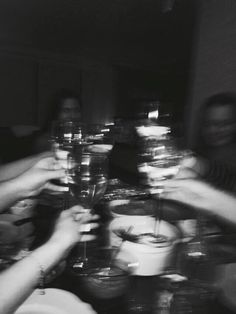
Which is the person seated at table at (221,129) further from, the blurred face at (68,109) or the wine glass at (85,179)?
the wine glass at (85,179)

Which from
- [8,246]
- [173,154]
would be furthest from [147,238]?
[8,246]

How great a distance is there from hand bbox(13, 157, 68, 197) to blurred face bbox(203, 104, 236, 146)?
1478 millimetres

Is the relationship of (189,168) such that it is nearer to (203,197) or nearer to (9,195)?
(203,197)

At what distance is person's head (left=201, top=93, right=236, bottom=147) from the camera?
2.21 m

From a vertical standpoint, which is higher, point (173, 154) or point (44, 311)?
point (173, 154)

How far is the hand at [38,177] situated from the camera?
1.02m

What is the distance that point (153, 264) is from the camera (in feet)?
2.10

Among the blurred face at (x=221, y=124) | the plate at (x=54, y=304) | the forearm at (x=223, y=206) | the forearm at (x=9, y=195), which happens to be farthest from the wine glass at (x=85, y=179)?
the blurred face at (x=221, y=124)

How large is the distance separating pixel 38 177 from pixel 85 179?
1.26ft

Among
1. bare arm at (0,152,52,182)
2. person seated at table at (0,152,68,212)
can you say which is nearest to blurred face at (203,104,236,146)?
bare arm at (0,152,52,182)

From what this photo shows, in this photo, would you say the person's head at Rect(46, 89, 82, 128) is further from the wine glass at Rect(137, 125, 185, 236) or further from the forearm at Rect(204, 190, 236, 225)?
the wine glass at Rect(137, 125, 185, 236)

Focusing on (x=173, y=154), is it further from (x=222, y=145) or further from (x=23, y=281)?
(x=222, y=145)

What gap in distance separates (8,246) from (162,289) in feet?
1.19

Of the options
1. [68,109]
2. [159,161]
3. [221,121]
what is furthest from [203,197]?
[68,109]
